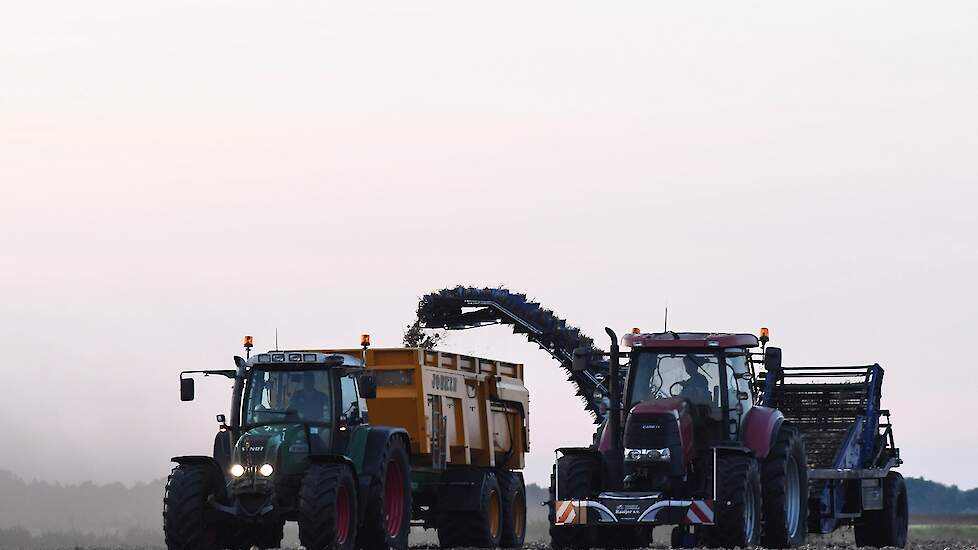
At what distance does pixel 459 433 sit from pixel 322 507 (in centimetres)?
736

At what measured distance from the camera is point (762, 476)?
24.8 m

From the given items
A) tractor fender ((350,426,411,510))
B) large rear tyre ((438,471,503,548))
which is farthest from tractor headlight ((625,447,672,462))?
large rear tyre ((438,471,503,548))

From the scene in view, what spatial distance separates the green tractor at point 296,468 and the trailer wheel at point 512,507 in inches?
239

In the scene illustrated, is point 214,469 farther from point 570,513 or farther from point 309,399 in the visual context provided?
point 570,513

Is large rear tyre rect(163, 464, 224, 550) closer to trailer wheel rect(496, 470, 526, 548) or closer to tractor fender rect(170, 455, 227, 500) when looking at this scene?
tractor fender rect(170, 455, 227, 500)

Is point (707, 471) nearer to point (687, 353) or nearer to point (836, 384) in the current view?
point (687, 353)

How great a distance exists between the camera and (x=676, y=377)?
2491 cm

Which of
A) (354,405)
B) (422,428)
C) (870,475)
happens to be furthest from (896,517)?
(354,405)

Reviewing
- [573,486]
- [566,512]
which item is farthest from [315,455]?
[573,486]

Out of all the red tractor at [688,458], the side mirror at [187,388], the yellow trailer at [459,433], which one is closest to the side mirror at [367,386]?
the yellow trailer at [459,433]

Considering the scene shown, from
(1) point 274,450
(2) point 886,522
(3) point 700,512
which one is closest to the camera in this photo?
(1) point 274,450

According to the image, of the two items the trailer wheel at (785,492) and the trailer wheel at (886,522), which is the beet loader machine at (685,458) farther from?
the trailer wheel at (886,522)

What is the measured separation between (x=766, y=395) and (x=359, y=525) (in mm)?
9509

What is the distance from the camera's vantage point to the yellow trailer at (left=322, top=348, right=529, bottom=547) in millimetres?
26812
